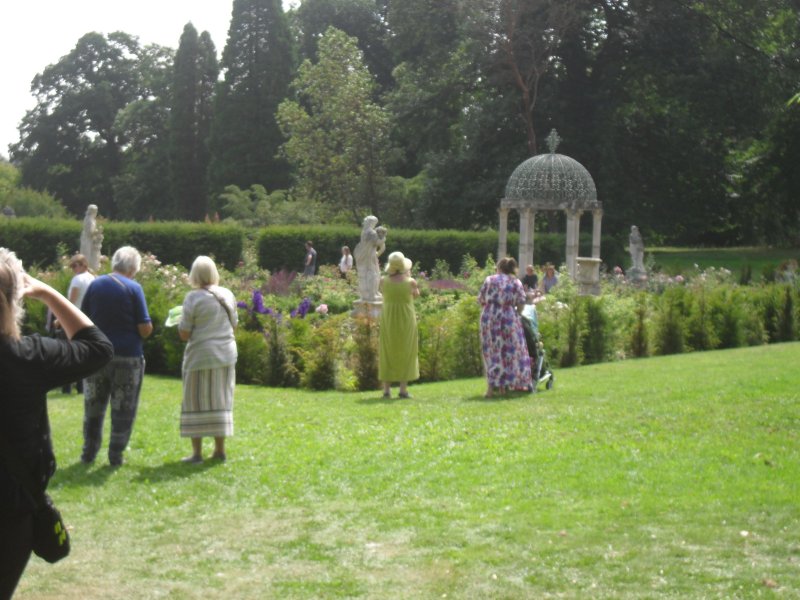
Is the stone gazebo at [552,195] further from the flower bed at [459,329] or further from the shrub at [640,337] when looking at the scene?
the shrub at [640,337]

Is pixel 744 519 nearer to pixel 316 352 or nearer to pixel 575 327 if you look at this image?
pixel 316 352

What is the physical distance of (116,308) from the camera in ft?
27.4

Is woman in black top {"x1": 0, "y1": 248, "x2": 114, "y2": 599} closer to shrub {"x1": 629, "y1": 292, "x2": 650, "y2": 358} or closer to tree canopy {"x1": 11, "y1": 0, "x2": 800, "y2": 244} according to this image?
shrub {"x1": 629, "y1": 292, "x2": 650, "y2": 358}

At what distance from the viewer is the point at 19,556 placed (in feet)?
11.9

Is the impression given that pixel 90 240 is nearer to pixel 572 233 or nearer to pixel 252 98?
pixel 572 233

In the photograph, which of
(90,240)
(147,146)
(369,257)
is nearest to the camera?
(369,257)

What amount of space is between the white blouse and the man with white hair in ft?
1.09

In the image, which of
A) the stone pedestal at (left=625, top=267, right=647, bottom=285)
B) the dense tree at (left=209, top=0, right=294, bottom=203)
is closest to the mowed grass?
the stone pedestal at (left=625, top=267, right=647, bottom=285)

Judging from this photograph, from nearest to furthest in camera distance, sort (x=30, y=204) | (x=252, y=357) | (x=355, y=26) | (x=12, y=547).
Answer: (x=12, y=547)
(x=252, y=357)
(x=30, y=204)
(x=355, y=26)

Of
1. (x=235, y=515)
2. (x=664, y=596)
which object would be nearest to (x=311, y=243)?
(x=235, y=515)

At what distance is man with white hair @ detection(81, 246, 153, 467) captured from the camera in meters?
8.36

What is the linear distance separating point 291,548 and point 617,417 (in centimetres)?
483

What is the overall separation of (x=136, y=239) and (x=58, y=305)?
3004 cm

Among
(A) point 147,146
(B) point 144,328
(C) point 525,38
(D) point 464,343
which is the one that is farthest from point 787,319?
(A) point 147,146
